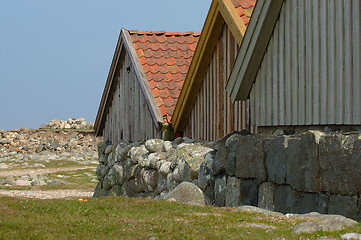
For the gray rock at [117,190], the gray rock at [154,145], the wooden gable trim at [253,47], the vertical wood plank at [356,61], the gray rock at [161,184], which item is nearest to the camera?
the vertical wood plank at [356,61]

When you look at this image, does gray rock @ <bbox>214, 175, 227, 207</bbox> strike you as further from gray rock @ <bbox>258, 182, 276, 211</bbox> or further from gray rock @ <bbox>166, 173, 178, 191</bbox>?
gray rock @ <bbox>166, 173, 178, 191</bbox>

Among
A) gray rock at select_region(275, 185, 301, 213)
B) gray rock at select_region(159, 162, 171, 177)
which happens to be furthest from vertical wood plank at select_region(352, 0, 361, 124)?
gray rock at select_region(159, 162, 171, 177)

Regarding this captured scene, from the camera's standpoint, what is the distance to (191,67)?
15.5 meters

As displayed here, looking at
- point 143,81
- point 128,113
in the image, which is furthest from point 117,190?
point 143,81

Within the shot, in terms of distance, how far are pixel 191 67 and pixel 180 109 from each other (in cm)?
121

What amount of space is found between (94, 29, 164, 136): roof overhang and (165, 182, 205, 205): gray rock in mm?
5155

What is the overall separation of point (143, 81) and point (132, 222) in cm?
958

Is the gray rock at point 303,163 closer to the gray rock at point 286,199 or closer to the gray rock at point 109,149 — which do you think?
the gray rock at point 286,199

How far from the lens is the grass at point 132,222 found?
775cm

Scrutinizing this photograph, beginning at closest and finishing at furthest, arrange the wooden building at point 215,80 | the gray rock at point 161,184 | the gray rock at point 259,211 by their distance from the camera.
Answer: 1. the gray rock at point 259,211
2. the wooden building at point 215,80
3. the gray rock at point 161,184

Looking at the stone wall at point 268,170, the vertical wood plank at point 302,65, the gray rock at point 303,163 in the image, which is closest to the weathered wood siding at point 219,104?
the stone wall at point 268,170

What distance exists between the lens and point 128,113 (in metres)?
19.5

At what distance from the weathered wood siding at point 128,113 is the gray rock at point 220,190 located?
204 inches

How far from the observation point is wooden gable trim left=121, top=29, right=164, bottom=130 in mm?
16984
